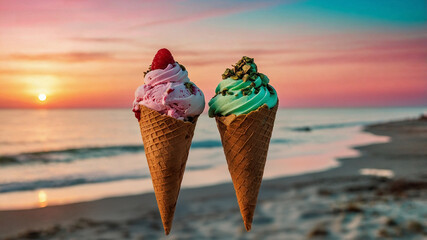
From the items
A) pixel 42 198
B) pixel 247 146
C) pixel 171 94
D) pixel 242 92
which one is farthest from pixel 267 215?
pixel 42 198

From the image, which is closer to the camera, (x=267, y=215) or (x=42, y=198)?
(x=267, y=215)

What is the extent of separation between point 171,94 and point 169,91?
3cm

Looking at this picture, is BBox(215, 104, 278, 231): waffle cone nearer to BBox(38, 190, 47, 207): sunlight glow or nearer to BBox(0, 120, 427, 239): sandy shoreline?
BBox(0, 120, 427, 239): sandy shoreline

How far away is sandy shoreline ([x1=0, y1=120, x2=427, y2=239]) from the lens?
23.3 feet

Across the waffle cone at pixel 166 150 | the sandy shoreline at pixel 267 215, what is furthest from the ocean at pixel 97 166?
the waffle cone at pixel 166 150

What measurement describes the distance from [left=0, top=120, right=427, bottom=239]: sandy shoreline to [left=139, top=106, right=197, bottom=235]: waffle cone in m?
4.23

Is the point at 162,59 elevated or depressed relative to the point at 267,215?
elevated

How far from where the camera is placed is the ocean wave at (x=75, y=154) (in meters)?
16.0

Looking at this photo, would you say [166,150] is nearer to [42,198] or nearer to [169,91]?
[169,91]

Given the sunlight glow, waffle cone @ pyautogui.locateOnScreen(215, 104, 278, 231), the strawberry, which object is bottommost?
the sunlight glow

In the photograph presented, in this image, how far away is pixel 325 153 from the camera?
16.7m

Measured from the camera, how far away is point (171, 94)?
289 centimetres

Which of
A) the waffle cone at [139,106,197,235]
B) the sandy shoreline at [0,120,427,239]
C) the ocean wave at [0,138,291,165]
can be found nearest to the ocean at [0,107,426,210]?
the ocean wave at [0,138,291,165]

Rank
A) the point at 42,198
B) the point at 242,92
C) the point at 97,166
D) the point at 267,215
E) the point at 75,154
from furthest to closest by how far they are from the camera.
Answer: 1. the point at 75,154
2. the point at 97,166
3. the point at 42,198
4. the point at 267,215
5. the point at 242,92
